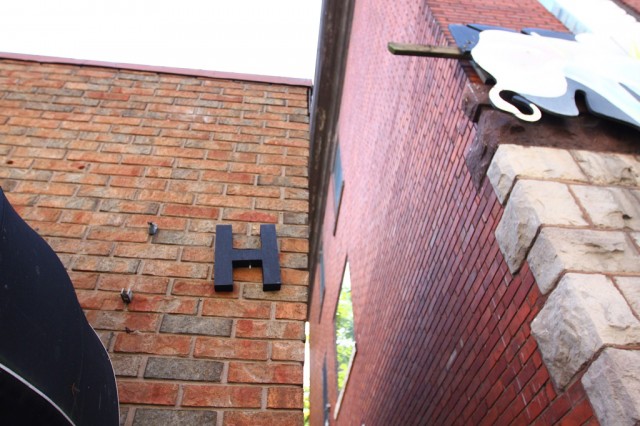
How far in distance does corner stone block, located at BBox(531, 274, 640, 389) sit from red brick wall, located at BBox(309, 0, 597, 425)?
16cm

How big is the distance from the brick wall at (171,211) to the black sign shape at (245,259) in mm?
61

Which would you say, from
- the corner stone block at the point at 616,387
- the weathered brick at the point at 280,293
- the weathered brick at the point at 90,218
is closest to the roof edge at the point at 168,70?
the weathered brick at the point at 90,218

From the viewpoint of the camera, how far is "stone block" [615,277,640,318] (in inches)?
80.8

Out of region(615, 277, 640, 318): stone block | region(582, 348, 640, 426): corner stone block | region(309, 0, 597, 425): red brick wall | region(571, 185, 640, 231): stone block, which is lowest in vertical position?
region(309, 0, 597, 425): red brick wall

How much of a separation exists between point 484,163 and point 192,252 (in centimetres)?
175

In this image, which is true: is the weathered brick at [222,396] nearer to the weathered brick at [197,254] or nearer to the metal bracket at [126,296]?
the metal bracket at [126,296]

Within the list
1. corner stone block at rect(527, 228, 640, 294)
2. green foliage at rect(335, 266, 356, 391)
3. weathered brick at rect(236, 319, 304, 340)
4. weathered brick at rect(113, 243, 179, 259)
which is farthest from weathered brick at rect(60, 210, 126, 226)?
green foliage at rect(335, 266, 356, 391)

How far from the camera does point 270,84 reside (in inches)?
174

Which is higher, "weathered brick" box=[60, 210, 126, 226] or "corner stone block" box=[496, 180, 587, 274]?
"corner stone block" box=[496, 180, 587, 274]

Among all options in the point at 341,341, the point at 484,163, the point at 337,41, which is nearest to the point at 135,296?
the point at 484,163

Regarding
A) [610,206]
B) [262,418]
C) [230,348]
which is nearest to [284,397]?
[262,418]

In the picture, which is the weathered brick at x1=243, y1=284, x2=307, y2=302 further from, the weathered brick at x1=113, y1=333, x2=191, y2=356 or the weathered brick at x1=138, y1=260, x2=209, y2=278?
the weathered brick at x1=113, y1=333, x2=191, y2=356

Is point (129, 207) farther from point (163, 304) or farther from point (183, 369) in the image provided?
point (183, 369)

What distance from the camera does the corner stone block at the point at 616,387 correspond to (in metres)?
1.75
